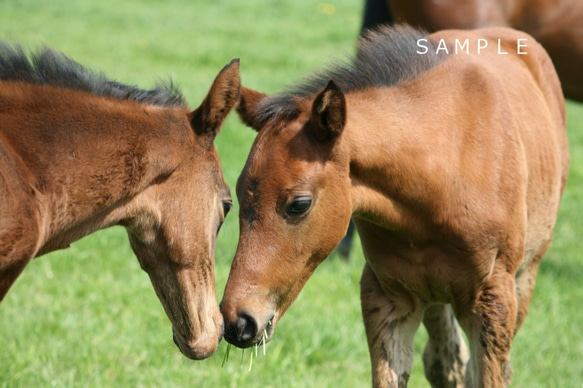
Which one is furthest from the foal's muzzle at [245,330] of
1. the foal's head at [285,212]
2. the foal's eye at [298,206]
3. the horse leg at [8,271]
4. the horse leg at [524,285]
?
the horse leg at [524,285]

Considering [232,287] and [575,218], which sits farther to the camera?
[575,218]

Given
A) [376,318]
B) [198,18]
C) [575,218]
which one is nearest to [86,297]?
[376,318]

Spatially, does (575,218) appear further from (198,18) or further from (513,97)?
(198,18)

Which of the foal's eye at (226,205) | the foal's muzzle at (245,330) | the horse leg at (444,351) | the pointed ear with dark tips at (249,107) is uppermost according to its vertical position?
the pointed ear with dark tips at (249,107)

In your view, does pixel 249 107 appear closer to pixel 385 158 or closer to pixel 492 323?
pixel 385 158

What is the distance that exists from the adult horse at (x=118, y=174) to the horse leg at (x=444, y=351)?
1.47m

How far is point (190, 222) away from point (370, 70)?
1106 millimetres

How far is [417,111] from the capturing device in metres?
3.96

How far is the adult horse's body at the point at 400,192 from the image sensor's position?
360 centimetres

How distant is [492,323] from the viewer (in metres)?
4.05

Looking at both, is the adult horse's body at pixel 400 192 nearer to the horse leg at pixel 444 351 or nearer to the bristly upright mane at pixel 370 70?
the bristly upright mane at pixel 370 70

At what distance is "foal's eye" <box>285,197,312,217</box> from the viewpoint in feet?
11.7

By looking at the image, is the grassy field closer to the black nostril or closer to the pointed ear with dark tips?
the pointed ear with dark tips

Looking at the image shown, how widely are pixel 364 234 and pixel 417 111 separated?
0.65 metres
